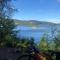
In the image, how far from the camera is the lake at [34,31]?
902 centimetres

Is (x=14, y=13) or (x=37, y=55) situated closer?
(x=37, y=55)

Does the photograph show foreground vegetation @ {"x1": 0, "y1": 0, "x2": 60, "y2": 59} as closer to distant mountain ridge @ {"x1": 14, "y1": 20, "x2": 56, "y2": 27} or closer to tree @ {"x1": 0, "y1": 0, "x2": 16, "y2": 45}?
tree @ {"x1": 0, "y1": 0, "x2": 16, "y2": 45}

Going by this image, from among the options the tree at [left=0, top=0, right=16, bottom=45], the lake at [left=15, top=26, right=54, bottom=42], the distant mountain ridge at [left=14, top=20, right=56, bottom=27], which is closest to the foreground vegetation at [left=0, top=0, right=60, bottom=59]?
the tree at [left=0, top=0, right=16, bottom=45]

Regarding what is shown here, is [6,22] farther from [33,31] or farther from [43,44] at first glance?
[43,44]

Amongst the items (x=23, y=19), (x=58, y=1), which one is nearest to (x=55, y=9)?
(x=58, y=1)

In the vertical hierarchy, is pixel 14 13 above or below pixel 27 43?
above

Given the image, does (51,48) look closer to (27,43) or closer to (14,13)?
(27,43)

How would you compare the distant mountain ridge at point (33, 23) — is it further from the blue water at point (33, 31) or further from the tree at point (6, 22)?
the tree at point (6, 22)

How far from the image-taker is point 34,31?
29.7 feet

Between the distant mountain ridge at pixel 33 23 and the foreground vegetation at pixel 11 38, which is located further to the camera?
the foreground vegetation at pixel 11 38

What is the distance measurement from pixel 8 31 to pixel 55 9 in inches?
50.0

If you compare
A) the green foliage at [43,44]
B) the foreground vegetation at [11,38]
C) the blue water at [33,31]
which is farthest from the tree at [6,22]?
the green foliage at [43,44]

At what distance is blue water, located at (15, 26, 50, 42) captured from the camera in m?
9.02

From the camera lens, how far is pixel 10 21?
922 cm
